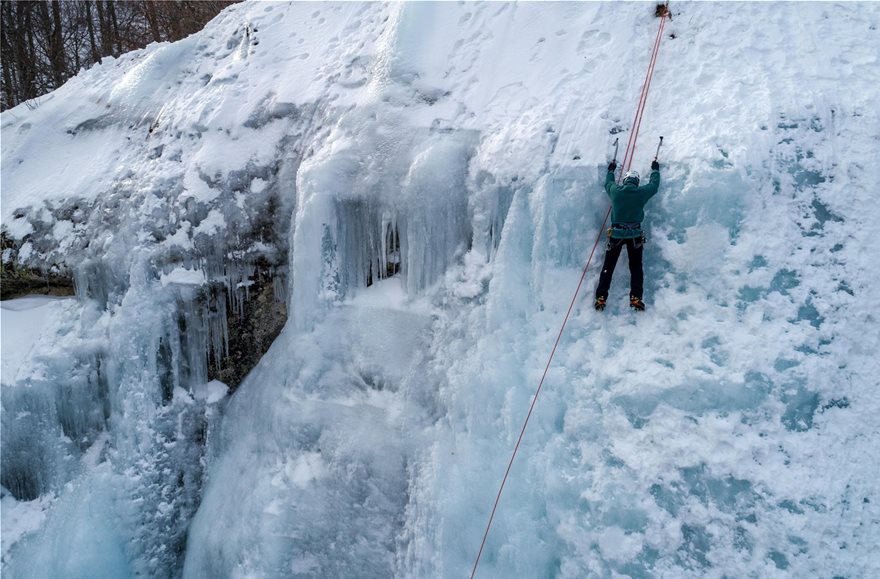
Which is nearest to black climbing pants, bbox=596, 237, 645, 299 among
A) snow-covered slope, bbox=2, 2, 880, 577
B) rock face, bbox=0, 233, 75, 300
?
snow-covered slope, bbox=2, 2, 880, 577

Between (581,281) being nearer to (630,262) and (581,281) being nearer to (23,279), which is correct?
(630,262)

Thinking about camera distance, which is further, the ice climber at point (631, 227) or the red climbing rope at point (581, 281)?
the red climbing rope at point (581, 281)

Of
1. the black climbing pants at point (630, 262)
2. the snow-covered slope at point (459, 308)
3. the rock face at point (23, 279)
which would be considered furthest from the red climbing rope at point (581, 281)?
the rock face at point (23, 279)

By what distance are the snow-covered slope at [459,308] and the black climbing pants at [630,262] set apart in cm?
22

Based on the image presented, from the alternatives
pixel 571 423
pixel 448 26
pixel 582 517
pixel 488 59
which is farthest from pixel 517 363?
pixel 448 26

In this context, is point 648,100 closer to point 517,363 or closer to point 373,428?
point 517,363

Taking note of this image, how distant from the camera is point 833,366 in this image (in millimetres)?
3680

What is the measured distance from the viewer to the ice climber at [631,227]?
13.4 feet

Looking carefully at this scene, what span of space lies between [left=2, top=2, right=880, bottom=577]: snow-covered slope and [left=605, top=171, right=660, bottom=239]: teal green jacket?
11.2 inches

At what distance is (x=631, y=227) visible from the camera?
410 cm

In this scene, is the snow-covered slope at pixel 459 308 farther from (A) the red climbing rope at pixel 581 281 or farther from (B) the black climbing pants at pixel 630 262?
(B) the black climbing pants at pixel 630 262

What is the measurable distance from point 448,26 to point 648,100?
2.39 metres

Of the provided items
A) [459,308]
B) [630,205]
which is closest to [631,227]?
[630,205]

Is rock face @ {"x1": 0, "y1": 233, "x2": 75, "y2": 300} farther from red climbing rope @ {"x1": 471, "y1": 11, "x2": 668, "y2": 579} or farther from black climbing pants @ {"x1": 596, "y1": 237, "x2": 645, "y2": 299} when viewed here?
black climbing pants @ {"x1": 596, "y1": 237, "x2": 645, "y2": 299}
